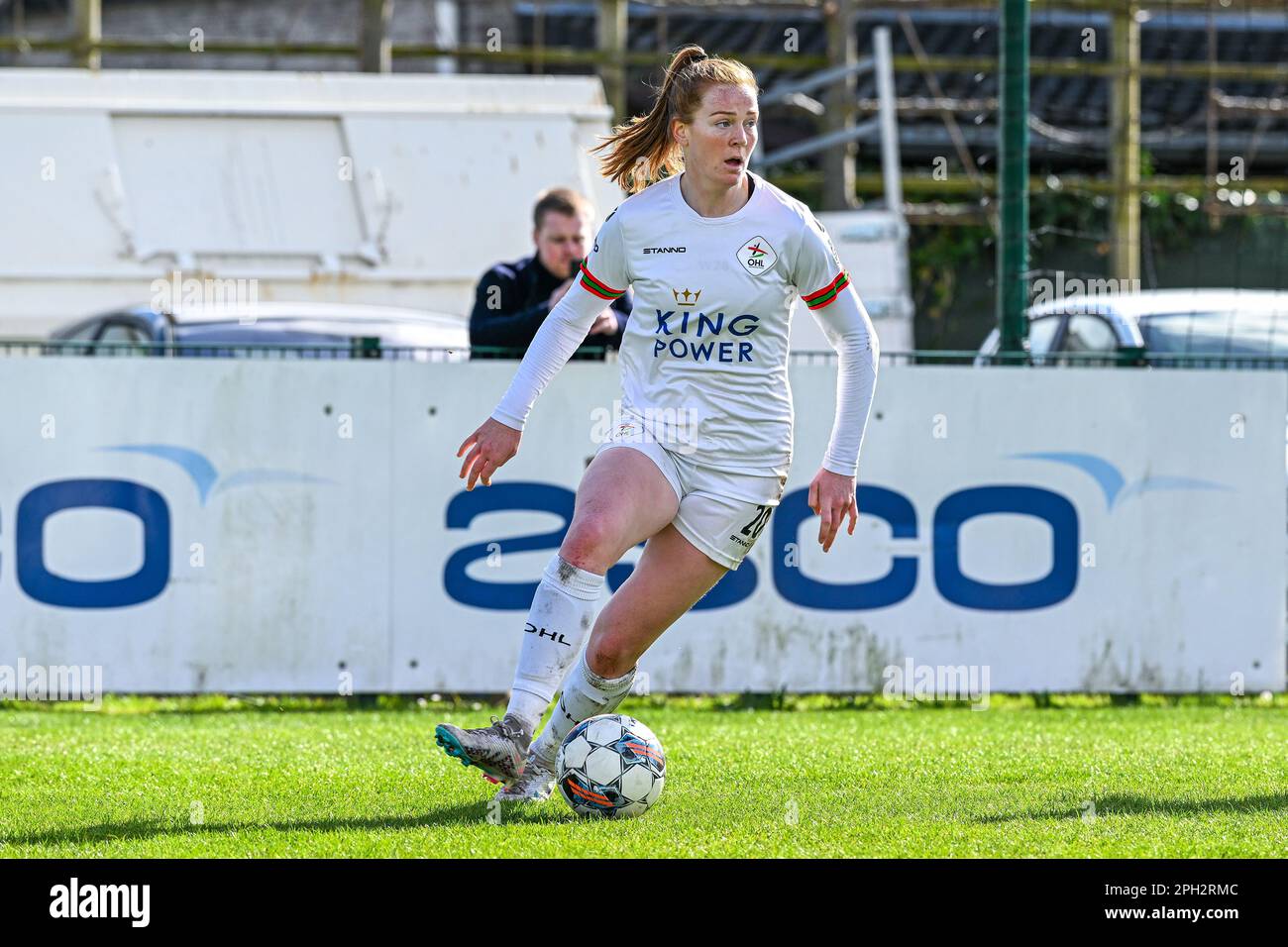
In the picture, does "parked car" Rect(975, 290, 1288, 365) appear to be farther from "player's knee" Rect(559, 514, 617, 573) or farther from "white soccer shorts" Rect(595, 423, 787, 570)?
"player's knee" Rect(559, 514, 617, 573)

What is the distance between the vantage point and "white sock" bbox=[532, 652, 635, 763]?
5.72 metres

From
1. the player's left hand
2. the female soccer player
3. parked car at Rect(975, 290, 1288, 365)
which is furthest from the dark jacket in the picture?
the player's left hand

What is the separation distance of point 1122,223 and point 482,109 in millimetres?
5909

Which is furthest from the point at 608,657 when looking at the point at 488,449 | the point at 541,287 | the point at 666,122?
the point at 541,287

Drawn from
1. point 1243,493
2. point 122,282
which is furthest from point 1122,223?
point 122,282

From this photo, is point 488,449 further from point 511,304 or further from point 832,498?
point 511,304

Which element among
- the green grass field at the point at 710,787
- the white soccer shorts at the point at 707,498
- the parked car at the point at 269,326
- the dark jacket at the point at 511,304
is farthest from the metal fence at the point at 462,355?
the white soccer shorts at the point at 707,498

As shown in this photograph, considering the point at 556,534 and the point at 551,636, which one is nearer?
the point at 551,636

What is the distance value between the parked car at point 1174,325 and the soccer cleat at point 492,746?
536 cm

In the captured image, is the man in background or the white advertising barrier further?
the white advertising barrier

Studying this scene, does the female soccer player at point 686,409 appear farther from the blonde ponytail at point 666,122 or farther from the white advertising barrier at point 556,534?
the white advertising barrier at point 556,534

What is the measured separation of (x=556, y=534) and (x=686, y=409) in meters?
3.54

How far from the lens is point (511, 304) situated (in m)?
8.95
